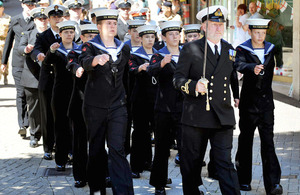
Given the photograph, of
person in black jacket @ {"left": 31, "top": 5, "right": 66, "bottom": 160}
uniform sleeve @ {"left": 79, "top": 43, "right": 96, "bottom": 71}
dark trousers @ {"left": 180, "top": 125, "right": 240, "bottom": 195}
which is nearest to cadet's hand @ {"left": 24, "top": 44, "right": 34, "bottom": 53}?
person in black jacket @ {"left": 31, "top": 5, "right": 66, "bottom": 160}

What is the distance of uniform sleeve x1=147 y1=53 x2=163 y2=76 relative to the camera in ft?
26.6

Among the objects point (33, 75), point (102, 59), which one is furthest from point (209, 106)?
point (33, 75)

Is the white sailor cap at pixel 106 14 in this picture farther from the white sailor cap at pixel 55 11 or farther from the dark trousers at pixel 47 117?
the dark trousers at pixel 47 117

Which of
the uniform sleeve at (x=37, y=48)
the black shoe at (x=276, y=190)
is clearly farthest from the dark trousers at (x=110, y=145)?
the uniform sleeve at (x=37, y=48)

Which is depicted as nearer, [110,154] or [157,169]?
[110,154]

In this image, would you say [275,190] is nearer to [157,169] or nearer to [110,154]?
[157,169]

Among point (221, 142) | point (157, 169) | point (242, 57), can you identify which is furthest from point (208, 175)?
point (221, 142)

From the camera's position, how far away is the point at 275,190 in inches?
311

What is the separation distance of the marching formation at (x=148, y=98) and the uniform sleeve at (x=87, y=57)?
14mm

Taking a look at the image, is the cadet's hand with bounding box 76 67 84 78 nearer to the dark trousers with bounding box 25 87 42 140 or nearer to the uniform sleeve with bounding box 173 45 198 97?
the uniform sleeve with bounding box 173 45 198 97

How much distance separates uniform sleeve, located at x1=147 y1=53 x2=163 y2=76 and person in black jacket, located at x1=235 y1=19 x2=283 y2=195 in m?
0.91

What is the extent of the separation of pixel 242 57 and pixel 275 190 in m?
1.58

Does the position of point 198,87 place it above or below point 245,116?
above

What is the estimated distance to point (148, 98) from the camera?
30.6ft
